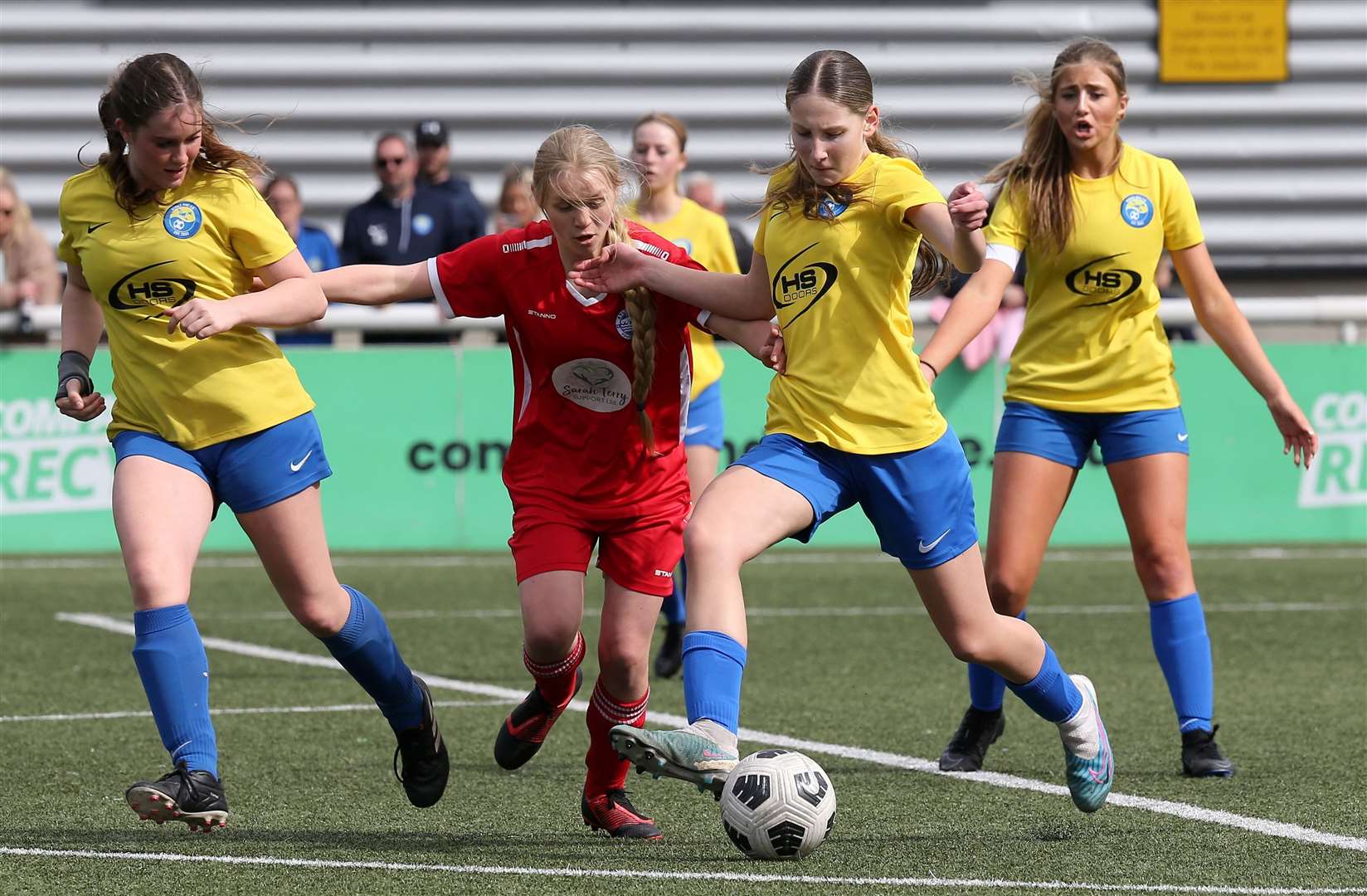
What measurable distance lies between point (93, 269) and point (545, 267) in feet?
3.52

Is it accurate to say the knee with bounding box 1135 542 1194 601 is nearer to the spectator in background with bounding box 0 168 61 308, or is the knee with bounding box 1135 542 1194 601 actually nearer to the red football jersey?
the red football jersey

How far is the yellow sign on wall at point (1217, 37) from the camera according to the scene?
53.2ft

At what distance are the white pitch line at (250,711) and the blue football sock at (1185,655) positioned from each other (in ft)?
7.63

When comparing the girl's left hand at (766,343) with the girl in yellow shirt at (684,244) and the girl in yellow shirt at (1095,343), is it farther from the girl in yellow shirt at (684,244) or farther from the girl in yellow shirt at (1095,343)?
the girl in yellow shirt at (684,244)

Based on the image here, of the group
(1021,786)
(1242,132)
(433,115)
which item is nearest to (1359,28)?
(1242,132)

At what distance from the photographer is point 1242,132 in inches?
650

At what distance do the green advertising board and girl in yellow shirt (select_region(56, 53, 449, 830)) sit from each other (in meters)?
6.44

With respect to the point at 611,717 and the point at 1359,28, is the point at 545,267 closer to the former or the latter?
the point at 611,717

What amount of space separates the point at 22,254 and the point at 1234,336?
789cm

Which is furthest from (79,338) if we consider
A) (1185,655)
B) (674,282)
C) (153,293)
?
(1185,655)

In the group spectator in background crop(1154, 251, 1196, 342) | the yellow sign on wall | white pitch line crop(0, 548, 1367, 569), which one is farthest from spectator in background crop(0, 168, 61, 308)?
the yellow sign on wall

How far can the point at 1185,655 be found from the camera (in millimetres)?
6219

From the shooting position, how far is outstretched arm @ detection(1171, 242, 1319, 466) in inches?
239

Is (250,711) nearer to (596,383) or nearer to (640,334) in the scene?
(596,383)
